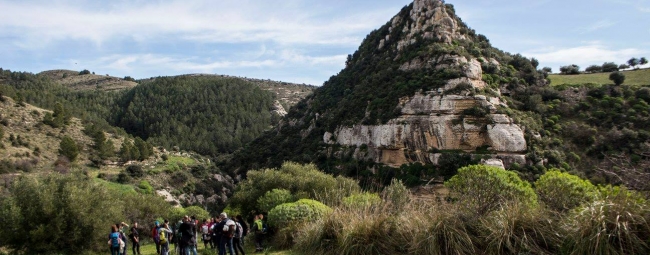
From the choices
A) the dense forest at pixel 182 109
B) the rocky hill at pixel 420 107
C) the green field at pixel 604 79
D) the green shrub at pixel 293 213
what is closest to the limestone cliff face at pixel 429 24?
the rocky hill at pixel 420 107

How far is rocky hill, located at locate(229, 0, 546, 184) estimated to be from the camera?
4072 centimetres

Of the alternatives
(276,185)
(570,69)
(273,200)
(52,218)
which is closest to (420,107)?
(276,185)

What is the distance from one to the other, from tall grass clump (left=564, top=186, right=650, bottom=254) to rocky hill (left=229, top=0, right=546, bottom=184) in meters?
34.6

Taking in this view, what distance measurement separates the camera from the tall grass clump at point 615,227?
4.17 m

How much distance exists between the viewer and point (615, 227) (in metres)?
4.16

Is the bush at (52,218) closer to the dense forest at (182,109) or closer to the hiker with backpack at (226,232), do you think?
the hiker with backpack at (226,232)

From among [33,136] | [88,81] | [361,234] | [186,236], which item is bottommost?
[186,236]

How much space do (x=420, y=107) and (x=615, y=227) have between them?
41.3 metres

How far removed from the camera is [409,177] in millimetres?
→ 40000

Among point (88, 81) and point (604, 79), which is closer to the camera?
point (604, 79)

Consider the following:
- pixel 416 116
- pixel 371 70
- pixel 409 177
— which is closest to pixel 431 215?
pixel 409 177

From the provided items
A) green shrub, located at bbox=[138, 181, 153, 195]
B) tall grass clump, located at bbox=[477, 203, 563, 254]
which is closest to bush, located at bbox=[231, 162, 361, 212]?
tall grass clump, located at bbox=[477, 203, 563, 254]

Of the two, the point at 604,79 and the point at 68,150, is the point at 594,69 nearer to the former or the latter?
the point at 604,79

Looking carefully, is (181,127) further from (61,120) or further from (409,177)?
(409,177)
